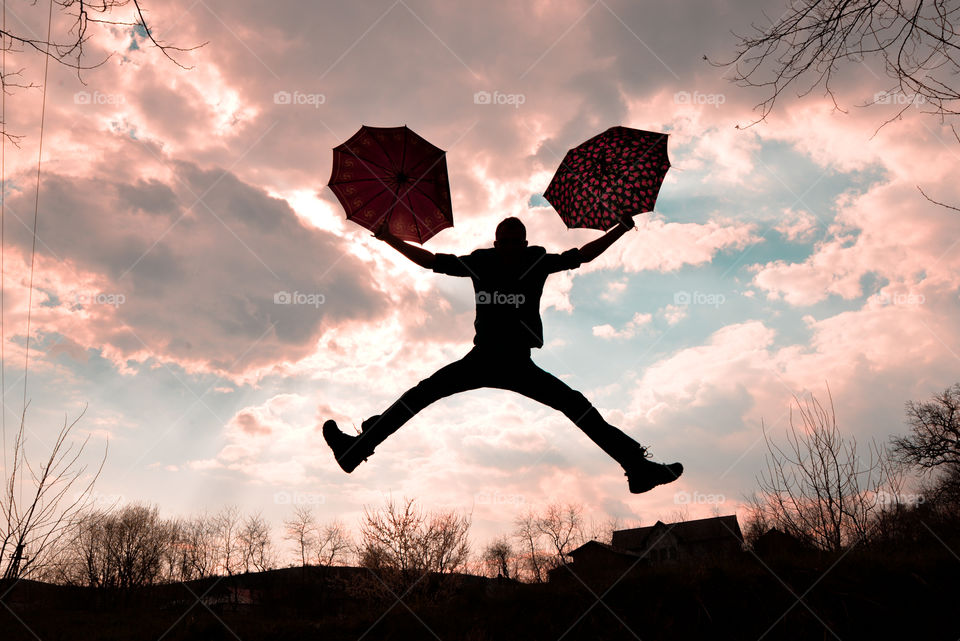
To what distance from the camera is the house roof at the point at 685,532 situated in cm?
4803

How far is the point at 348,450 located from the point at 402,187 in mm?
2209

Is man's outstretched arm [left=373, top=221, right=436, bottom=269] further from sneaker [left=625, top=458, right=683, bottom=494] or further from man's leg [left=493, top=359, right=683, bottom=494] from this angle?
sneaker [left=625, top=458, right=683, bottom=494]

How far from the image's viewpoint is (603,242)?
4.43 m

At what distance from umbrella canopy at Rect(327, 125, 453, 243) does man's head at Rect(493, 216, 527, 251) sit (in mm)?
497

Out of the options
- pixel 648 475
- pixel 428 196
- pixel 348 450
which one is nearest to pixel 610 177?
pixel 428 196

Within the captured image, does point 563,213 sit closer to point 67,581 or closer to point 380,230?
point 380,230

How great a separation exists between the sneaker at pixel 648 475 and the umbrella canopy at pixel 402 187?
2496mm

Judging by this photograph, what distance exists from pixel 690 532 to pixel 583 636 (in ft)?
160

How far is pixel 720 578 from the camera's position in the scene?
22.5 feet

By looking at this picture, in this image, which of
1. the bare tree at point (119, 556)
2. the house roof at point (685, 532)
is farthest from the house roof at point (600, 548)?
the bare tree at point (119, 556)

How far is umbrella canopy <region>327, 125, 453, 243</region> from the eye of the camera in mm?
4742

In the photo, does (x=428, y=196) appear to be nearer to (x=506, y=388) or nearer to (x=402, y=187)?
(x=402, y=187)

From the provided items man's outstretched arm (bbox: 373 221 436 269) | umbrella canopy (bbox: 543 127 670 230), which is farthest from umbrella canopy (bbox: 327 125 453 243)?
umbrella canopy (bbox: 543 127 670 230)

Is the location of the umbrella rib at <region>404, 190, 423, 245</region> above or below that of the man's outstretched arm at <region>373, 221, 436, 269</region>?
above
